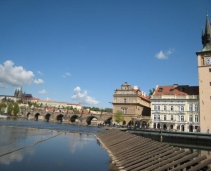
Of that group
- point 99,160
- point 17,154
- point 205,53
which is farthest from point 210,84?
point 17,154

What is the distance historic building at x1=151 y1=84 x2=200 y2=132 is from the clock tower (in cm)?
470

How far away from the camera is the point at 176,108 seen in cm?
6244

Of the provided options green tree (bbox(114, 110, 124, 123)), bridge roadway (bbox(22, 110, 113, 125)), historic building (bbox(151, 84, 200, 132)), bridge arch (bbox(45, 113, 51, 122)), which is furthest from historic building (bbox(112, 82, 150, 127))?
bridge arch (bbox(45, 113, 51, 122))

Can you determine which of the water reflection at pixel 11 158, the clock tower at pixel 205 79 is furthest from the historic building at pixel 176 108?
the water reflection at pixel 11 158

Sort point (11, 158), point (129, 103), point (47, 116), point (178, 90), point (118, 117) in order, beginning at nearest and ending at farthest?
point (11, 158) → point (178, 90) → point (118, 117) → point (129, 103) → point (47, 116)

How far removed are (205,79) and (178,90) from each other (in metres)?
10.9

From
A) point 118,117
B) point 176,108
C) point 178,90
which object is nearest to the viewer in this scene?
point 176,108

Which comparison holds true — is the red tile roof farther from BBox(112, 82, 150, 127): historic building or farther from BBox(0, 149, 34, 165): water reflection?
BBox(0, 149, 34, 165): water reflection

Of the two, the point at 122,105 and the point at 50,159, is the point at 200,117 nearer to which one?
the point at 122,105

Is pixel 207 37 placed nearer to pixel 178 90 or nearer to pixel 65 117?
pixel 178 90

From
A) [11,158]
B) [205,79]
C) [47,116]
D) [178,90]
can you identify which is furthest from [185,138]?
[47,116]

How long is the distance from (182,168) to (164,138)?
34841 mm

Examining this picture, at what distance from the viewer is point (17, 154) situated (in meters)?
19.1

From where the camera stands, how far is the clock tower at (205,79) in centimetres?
5350
